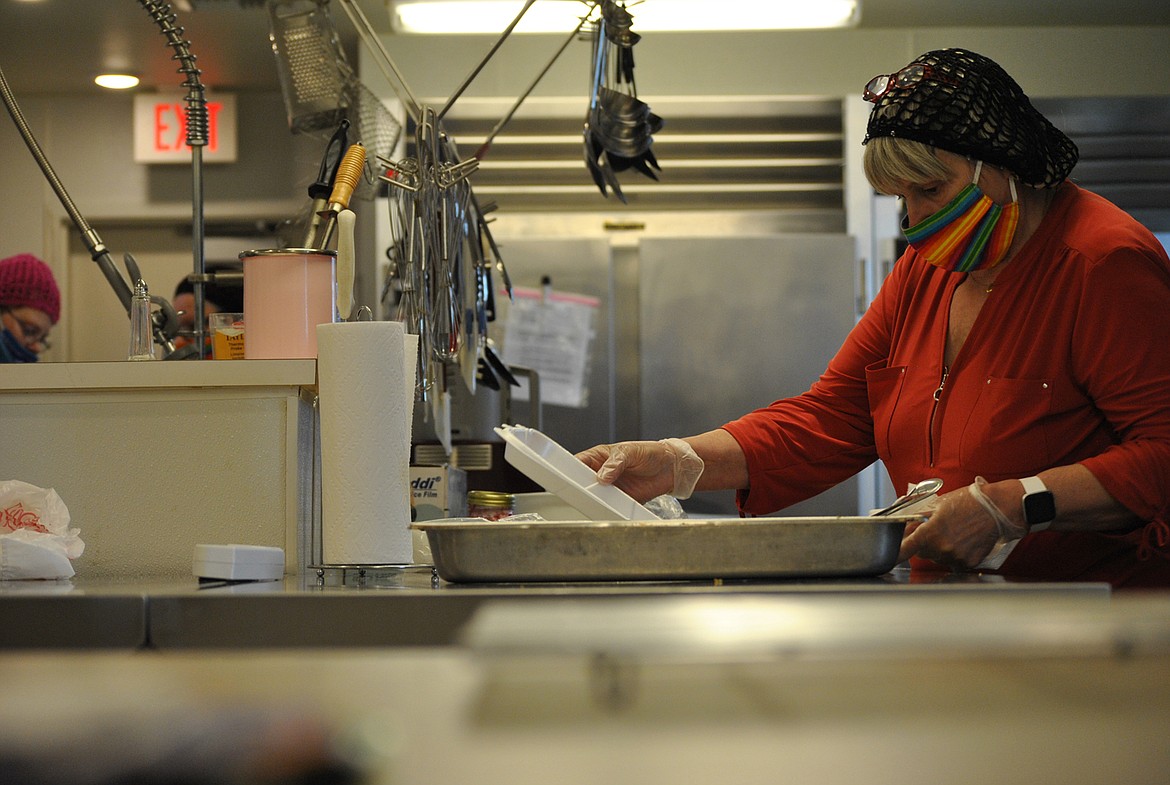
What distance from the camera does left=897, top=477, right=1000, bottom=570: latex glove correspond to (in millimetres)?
1322

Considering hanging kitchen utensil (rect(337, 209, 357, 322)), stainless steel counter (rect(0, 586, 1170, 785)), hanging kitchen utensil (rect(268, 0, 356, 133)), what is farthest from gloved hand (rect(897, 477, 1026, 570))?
hanging kitchen utensil (rect(268, 0, 356, 133))

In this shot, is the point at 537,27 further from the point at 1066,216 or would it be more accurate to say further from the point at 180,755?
the point at 180,755

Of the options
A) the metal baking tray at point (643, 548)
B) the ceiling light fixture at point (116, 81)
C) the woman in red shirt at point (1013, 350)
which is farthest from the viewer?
the ceiling light fixture at point (116, 81)

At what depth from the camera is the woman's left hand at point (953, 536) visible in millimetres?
1322

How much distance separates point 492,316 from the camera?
256 cm

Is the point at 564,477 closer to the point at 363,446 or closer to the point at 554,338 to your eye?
the point at 363,446

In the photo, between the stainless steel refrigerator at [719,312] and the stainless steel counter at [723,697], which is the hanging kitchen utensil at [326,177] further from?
the stainless steel refrigerator at [719,312]

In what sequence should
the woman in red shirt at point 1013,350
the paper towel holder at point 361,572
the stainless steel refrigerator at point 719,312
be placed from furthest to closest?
the stainless steel refrigerator at point 719,312, the woman in red shirt at point 1013,350, the paper towel holder at point 361,572

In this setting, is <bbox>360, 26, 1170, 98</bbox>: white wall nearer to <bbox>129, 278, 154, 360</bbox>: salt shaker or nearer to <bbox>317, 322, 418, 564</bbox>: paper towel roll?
<bbox>129, 278, 154, 360</bbox>: salt shaker

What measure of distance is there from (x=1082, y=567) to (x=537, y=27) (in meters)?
2.49

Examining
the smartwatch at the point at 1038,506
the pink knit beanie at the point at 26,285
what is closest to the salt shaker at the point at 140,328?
the smartwatch at the point at 1038,506

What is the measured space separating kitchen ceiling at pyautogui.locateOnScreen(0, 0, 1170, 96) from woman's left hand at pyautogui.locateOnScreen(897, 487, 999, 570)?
2.91m

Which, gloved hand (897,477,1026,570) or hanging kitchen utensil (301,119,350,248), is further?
hanging kitchen utensil (301,119,350,248)

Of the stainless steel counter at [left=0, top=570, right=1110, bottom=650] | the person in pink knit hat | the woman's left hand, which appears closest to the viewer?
the stainless steel counter at [left=0, top=570, right=1110, bottom=650]
